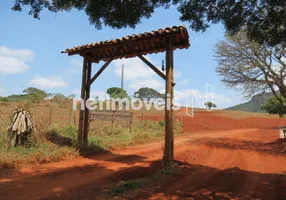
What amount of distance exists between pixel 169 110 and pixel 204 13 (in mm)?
2967

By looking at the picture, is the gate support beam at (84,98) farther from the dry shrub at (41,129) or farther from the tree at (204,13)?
the tree at (204,13)

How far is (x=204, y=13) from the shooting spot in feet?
17.1

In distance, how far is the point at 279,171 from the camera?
7.38m

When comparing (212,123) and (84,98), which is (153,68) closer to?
(84,98)

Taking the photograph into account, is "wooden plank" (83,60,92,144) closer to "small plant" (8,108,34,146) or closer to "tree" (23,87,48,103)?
"small plant" (8,108,34,146)

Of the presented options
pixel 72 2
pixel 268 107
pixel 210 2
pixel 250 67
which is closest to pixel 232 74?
pixel 250 67

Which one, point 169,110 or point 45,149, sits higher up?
point 169,110

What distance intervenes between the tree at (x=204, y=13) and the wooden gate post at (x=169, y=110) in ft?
6.75

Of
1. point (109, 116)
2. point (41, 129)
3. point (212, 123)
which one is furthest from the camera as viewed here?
point (212, 123)

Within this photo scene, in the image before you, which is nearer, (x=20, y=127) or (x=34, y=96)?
(x=20, y=127)

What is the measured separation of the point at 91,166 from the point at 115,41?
4.03 meters

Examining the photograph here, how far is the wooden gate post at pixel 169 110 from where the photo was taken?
709 centimetres

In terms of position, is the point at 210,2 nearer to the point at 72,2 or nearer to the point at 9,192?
the point at 72,2

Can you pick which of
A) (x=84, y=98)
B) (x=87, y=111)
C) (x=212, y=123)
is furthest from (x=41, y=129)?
(x=212, y=123)
